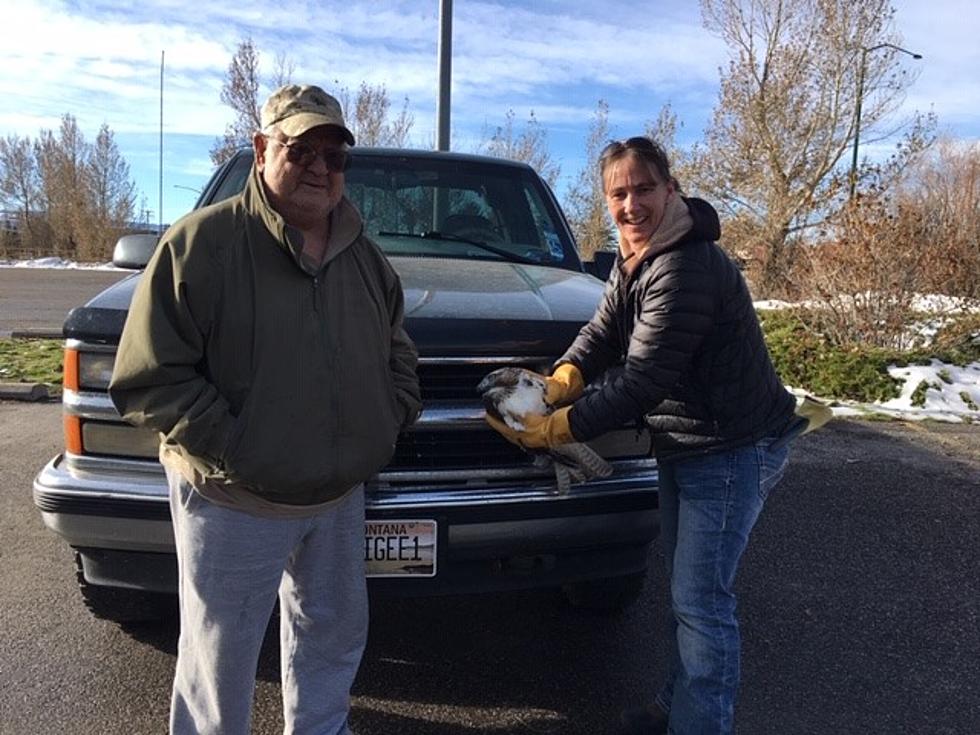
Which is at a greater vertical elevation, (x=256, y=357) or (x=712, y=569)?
(x=256, y=357)

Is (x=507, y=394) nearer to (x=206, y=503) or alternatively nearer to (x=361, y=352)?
(x=361, y=352)

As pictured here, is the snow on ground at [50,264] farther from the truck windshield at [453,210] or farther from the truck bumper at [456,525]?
the truck bumper at [456,525]

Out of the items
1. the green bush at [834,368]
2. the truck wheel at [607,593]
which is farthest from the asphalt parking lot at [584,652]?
the green bush at [834,368]

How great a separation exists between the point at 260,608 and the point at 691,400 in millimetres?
1254

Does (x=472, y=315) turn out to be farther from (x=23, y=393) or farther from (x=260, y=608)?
(x=23, y=393)

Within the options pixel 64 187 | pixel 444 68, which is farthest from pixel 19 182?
pixel 444 68

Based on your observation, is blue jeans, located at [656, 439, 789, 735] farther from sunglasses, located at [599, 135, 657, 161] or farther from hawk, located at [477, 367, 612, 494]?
sunglasses, located at [599, 135, 657, 161]

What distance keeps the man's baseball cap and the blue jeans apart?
1327 millimetres

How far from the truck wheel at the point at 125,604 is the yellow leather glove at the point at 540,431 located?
139 cm

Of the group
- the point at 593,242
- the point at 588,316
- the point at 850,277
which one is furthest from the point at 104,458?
the point at 593,242

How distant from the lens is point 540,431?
2303 millimetres

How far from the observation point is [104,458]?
96.6 inches

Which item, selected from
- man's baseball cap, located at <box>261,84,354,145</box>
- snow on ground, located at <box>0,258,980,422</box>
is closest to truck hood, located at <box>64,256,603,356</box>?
man's baseball cap, located at <box>261,84,354,145</box>

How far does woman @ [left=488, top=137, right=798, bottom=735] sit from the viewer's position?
2.09 meters
